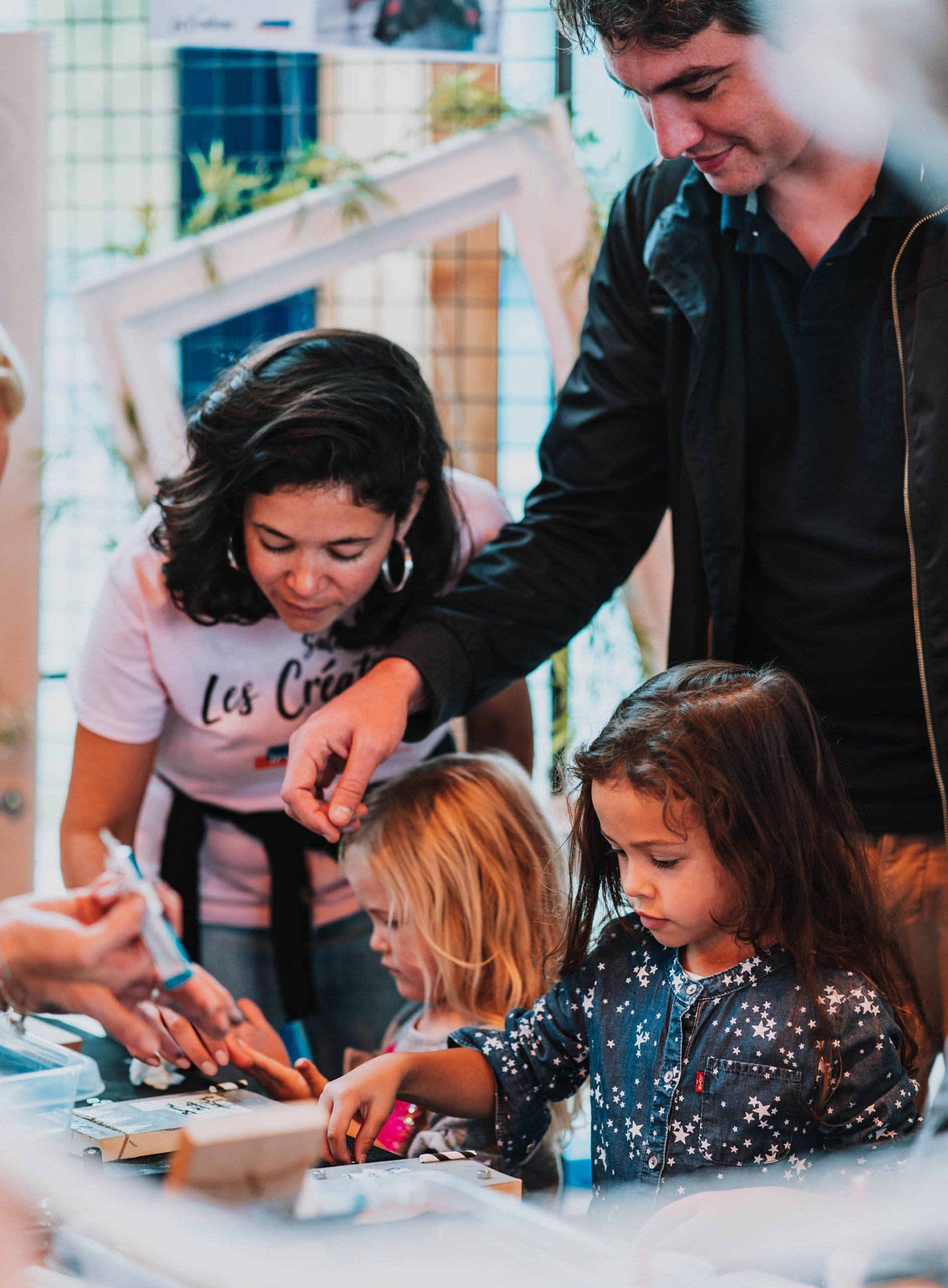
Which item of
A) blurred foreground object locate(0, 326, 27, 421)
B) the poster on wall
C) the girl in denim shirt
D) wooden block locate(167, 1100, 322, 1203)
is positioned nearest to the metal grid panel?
the poster on wall

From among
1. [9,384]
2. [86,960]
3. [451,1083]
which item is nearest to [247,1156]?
[86,960]

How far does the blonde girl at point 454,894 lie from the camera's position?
→ 1.48 m

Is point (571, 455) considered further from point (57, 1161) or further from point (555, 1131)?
point (57, 1161)

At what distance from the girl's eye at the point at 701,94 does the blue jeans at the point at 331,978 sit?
3.45 feet

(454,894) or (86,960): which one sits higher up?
(86,960)

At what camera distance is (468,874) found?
1.52m

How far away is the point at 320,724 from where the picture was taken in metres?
1.30

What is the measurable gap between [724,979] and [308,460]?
0.62m

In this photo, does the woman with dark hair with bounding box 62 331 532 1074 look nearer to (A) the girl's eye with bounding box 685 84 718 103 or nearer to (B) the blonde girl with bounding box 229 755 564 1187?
(B) the blonde girl with bounding box 229 755 564 1187

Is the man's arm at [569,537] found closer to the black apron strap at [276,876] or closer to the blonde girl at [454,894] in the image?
the blonde girl at [454,894]

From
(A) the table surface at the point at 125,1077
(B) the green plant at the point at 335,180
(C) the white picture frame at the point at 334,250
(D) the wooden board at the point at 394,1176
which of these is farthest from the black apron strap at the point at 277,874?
(B) the green plant at the point at 335,180

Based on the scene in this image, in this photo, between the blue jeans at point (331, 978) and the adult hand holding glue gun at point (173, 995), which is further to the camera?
the blue jeans at point (331, 978)

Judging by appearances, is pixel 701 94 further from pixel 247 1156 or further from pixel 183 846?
pixel 183 846

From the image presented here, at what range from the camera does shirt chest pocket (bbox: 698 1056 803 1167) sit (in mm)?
1062
